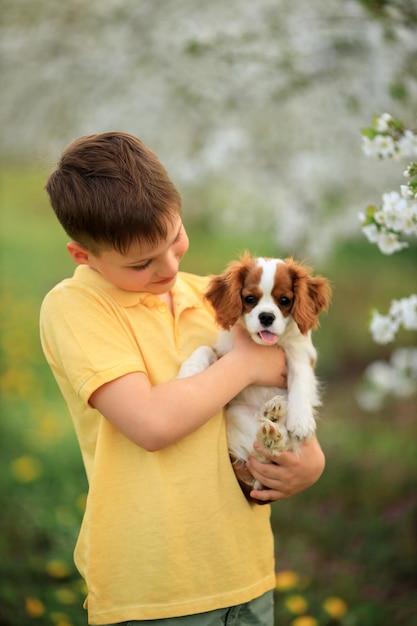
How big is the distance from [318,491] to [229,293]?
295 centimetres

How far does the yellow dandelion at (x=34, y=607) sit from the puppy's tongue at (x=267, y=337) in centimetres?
203

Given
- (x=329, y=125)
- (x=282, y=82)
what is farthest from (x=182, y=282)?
(x=329, y=125)

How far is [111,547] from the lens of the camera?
199cm

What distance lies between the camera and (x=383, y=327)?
8.65ft

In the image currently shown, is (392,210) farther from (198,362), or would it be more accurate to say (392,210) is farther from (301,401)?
(198,362)

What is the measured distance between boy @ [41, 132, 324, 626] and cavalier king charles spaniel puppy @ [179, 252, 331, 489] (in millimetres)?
61

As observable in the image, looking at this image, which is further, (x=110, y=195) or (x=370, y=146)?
(x=370, y=146)

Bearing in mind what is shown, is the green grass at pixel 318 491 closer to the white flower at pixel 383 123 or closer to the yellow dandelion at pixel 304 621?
the yellow dandelion at pixel 304 621

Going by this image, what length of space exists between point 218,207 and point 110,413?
6033 millimetres

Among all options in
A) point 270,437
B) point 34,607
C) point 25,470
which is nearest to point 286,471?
point 270,437

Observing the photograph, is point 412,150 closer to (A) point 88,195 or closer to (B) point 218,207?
(A) point 88,195

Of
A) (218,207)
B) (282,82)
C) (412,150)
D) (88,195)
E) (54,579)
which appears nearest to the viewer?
(88,195)

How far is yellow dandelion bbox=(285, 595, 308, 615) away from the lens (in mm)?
3494

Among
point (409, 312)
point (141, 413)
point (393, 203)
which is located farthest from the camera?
point (409, 312)
